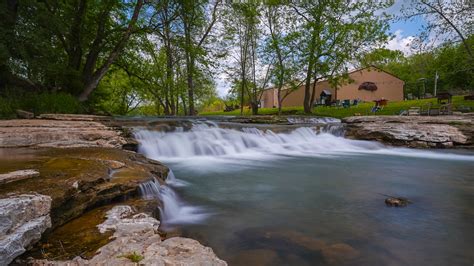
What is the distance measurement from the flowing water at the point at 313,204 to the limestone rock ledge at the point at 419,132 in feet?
7.46

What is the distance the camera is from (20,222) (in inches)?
78.1

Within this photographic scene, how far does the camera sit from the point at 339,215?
3.87m

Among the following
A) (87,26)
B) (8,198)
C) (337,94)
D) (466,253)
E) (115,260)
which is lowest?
(466,253)

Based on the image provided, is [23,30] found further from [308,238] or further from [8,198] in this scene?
[308,238]

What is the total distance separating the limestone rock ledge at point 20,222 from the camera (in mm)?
1805

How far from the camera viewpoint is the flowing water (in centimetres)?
287

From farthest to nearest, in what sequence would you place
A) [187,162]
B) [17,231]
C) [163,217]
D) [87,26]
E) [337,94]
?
[337,94] → [87,26] → [187,162] → [163,217] → [17,231]

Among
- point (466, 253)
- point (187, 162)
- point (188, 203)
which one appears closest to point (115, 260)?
point (188, 203)

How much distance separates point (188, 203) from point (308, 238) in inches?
78.4

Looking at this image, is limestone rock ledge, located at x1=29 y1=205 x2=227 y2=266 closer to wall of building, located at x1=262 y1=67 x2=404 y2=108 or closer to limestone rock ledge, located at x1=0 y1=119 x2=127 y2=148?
limestone rock ledge, located at x1=0 y1=119 x2=127 y2=148

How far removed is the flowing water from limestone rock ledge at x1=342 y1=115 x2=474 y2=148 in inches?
89.6

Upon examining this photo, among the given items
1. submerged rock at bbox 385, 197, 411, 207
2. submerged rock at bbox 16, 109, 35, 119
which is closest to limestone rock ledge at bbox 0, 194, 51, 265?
submerged rock at bbox 385, 197, 411, 207

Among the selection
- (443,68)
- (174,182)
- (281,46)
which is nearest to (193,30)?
(281,46)

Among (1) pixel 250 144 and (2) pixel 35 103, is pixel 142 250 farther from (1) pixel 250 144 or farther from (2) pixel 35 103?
(2) pixel 35 103
